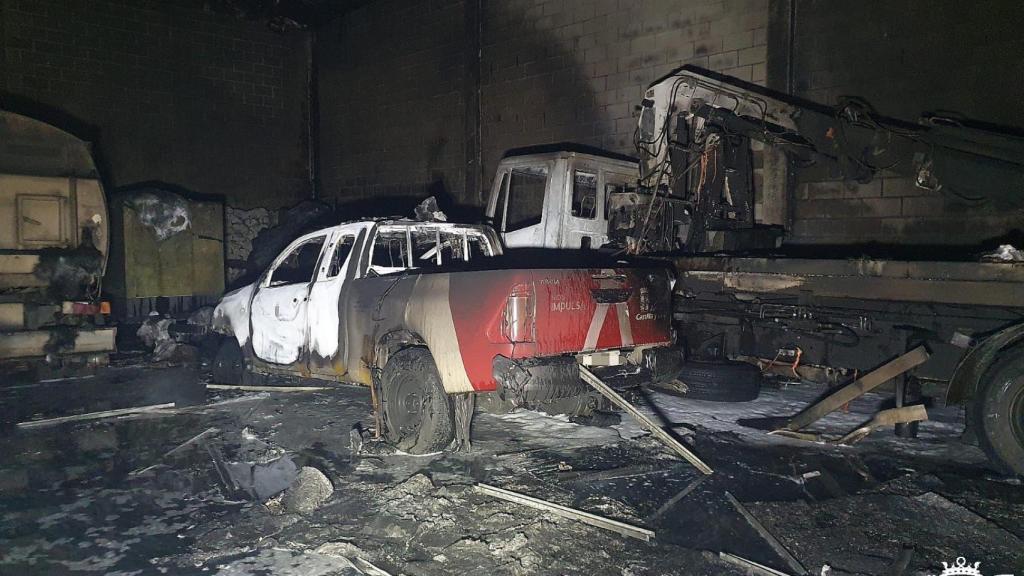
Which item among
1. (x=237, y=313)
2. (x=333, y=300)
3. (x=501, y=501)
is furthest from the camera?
(x=237, y=313)

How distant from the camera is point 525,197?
907 centimetres

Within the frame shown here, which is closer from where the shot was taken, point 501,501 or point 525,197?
point 501,501

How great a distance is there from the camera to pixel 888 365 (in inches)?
211

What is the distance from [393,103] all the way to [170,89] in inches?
198

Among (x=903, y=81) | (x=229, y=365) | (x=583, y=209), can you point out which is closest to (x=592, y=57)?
(x=583, y=209)

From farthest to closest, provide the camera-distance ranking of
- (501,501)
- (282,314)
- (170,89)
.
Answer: (170,89) → (282,314) → (501,501)

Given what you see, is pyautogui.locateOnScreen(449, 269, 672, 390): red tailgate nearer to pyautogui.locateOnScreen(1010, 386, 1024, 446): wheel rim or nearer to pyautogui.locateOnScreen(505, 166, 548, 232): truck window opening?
pyautogui.locateOnScreen(1010, 386, 1024, 446): wheel rim

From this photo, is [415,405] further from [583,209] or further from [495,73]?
[495,73]

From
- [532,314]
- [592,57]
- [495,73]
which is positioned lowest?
[532,314]

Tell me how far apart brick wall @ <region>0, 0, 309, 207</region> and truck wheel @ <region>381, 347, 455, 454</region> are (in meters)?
12.1

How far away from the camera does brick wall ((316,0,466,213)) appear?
14.8 metres

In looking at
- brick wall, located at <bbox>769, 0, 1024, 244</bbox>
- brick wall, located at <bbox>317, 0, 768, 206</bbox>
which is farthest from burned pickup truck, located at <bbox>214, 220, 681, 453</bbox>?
brick wall, located at <bbox>317, 0, 768, 206</bbox>

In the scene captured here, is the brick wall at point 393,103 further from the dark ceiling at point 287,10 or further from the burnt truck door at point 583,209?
the burnt truck door at point 583,209

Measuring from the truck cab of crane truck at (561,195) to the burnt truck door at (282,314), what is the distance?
2.41m
